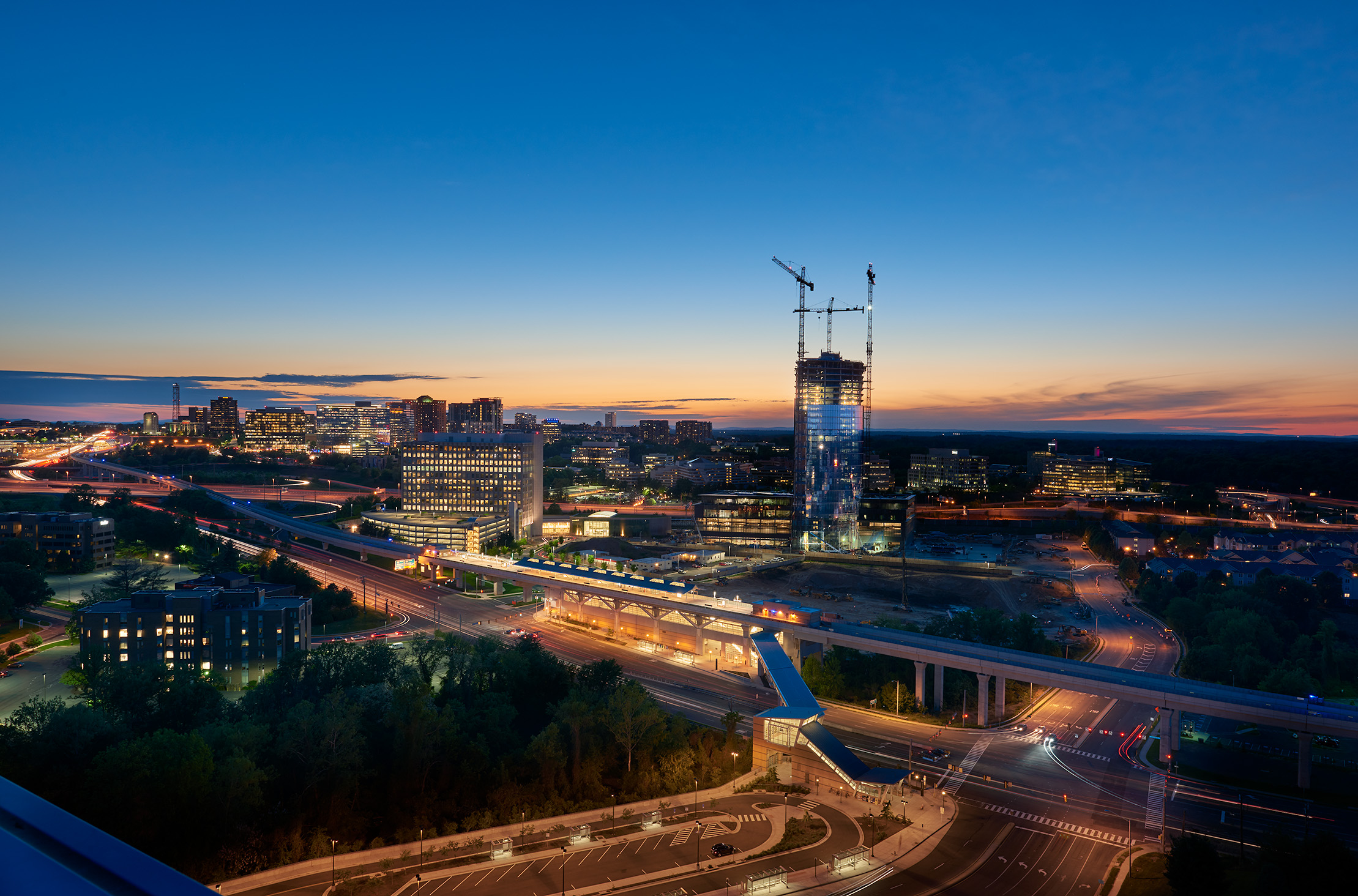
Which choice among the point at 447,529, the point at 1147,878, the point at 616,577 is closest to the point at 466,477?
the point at 447,529

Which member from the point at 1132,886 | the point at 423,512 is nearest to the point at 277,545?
the point at 423,512

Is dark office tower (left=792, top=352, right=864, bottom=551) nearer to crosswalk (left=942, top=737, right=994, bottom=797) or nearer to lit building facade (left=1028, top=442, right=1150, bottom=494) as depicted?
crosswalk (left=942, top=737, right=994, bottom=797)

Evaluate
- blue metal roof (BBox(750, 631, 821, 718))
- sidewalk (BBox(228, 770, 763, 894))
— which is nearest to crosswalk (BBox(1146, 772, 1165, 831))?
blue metal roof (BBox(750, 631, 821, 718))

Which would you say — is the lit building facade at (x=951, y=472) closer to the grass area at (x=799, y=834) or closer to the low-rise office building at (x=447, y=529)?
the low-rise office building at (x=447, y=529)

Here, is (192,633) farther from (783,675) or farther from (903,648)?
(903,648)

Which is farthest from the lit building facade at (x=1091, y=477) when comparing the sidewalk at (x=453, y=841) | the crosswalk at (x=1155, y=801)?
the sidewalk at (x=453, y=841)

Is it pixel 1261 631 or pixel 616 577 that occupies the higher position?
pixel 616 577
